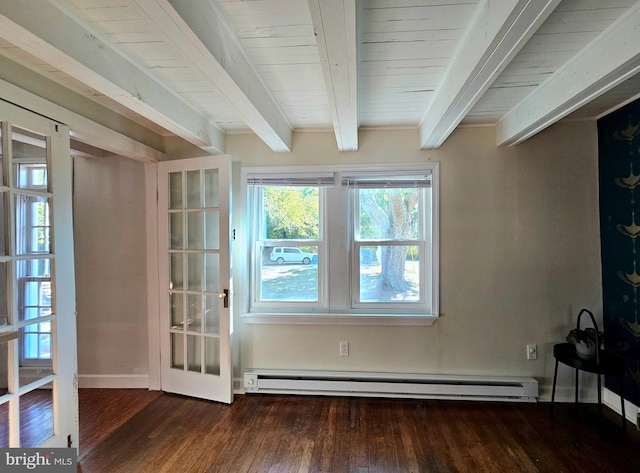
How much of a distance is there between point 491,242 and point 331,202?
1.35 m

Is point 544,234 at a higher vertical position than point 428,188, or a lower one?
lower

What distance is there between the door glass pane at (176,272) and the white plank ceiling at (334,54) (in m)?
1.05

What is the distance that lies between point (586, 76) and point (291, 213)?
206cm

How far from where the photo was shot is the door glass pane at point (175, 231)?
254cm

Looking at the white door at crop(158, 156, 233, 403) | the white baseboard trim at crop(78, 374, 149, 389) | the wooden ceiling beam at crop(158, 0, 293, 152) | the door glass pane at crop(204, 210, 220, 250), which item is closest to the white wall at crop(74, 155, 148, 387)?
the white baseboard trim at crop(78, 374, 149, 389)

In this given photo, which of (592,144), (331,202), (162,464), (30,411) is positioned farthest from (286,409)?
(592,144)

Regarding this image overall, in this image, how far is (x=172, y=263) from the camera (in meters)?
2.56

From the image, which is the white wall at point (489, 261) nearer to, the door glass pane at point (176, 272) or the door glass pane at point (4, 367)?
the door glass pane at point (176, 272)

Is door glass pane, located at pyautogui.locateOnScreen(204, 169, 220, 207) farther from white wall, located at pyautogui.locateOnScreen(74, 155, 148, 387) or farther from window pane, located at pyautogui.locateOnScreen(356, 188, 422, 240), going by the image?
window pane, located at pyautogui.locateOnScreen(356, 188, 422, 240)

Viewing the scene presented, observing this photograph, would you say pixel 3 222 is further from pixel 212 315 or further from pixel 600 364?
pixel 600 364

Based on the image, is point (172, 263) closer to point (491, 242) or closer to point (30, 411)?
point (30, 411)

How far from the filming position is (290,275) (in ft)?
8.82

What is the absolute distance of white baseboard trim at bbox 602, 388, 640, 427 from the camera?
2.04 m

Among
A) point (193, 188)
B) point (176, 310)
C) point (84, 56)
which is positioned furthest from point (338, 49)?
point (176, 310)
